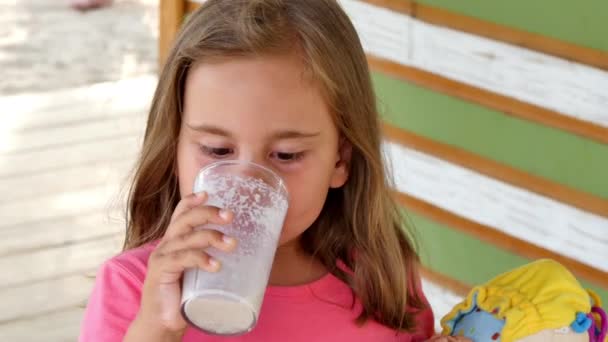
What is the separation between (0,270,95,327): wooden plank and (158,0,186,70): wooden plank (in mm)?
788

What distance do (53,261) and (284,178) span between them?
239 cm

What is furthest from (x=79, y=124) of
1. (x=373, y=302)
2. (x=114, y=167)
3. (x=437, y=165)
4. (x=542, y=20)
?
(x=373, y=302)

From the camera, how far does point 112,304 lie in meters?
1.79

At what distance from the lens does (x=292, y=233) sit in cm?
185

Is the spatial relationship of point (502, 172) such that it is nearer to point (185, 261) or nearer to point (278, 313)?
point (278, 313)

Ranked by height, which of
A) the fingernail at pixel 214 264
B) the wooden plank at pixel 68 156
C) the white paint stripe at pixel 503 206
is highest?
the fingernail at pixel 214 264

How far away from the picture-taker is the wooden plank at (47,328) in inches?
139

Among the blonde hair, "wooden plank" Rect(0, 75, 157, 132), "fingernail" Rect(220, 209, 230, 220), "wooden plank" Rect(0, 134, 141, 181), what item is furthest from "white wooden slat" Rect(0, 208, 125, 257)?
"fingernail" Rect(220, 209, 230, 220)

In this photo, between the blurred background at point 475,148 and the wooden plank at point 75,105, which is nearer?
the blurred background at point 475,148

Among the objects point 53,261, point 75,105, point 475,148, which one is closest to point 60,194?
point 53,261

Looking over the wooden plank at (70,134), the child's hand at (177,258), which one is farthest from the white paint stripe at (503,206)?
the wooden plank at (70,134)

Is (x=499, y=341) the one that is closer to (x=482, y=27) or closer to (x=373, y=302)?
(x=373, y=302)

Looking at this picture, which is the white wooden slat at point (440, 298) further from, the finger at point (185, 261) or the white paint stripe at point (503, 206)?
the finger at point (185, 261)

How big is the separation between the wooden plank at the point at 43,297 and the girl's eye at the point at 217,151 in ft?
6.60
